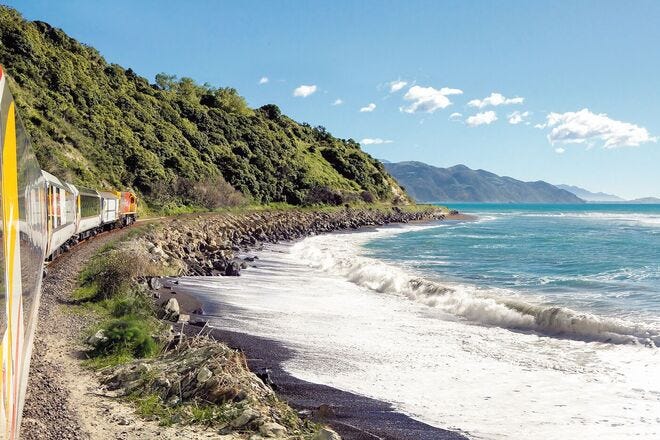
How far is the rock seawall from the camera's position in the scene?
86.1 feet

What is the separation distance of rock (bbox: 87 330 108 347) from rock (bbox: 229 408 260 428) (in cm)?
419

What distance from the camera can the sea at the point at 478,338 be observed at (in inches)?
372

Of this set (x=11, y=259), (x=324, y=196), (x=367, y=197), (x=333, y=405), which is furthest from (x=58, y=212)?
(x=367, y=197)

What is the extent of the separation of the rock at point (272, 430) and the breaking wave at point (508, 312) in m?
10.2

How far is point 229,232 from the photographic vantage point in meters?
44.2

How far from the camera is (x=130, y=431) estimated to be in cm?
749

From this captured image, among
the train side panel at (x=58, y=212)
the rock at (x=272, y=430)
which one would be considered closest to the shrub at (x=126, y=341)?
the rock at (x=272, y=430)

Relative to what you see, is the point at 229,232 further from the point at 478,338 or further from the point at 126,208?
the point at 478,338

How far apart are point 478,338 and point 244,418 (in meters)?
8.64

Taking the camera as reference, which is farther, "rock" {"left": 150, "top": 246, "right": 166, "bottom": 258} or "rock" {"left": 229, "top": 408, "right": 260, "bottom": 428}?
"rock" {"left": 150, "top": 246, "right": 166, "bottom": 258}

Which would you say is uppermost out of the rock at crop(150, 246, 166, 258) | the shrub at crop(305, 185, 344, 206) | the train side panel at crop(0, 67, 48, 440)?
the shrub at crop(305, 185, 344, 206)

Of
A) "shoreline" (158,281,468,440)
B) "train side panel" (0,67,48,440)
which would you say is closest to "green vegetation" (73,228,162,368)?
"shoreline" (158,281,468,440)

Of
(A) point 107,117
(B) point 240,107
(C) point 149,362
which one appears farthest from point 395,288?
(B) point 240,107

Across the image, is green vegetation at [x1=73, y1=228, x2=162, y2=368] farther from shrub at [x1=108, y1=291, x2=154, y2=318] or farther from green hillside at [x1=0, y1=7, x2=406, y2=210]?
green hillside at [x1=0, y1=7, x2=406, y2=210]
